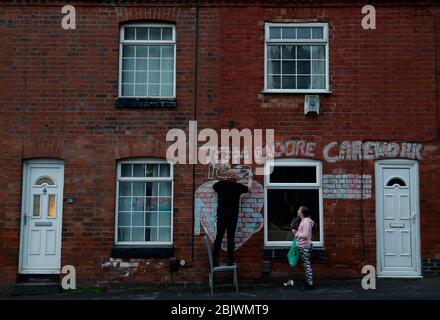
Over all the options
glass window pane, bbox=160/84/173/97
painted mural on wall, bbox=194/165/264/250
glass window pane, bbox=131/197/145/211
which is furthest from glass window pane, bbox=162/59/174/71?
glass window pane, bbox=131/197/145/211

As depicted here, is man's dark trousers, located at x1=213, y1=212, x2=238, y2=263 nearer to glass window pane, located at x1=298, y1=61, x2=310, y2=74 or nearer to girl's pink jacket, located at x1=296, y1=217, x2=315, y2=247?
girl's pink jacket, located at x1=296, y1=217, x2=315, y2=247

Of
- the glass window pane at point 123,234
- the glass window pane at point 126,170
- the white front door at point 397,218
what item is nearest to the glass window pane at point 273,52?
the white front door at point 397,218

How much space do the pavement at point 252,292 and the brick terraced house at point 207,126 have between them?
0.28m

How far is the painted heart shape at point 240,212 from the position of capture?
42.0 feet

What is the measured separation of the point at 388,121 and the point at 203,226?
462 centimetres

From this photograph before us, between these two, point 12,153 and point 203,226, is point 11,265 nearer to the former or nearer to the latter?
point 12,153

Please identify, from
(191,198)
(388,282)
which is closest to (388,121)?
(388,282)

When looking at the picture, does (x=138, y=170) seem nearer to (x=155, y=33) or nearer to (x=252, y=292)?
(x=155, y=33)

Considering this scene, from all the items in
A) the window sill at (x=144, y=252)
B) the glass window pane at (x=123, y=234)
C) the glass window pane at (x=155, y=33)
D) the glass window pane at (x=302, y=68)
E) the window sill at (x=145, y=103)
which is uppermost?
the glass window pane at (x=155, y=33)

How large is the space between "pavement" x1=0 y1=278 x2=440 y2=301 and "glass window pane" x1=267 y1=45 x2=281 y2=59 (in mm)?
4969

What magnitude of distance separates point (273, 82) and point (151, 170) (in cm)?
333

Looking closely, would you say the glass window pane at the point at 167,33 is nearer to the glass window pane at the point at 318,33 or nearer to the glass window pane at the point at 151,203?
the glass window pane at the point at 318,33

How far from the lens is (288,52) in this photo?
43.7 ft

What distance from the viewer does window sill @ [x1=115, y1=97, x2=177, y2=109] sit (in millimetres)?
12992
